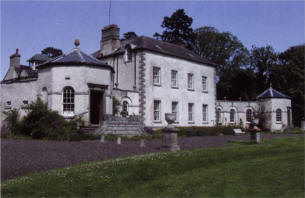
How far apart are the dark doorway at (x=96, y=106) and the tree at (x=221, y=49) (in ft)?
103

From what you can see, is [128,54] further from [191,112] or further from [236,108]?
[236,108]

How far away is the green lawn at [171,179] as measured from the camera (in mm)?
7152

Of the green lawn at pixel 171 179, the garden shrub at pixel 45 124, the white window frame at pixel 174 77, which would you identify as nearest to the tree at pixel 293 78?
the white window frame at pixel 174 77

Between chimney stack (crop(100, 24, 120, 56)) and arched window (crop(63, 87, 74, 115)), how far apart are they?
8.88 m

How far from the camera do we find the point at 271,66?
48438mm

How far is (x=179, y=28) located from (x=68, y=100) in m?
32.7

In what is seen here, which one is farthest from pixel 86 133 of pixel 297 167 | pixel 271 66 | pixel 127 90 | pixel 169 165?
pixel 271 66

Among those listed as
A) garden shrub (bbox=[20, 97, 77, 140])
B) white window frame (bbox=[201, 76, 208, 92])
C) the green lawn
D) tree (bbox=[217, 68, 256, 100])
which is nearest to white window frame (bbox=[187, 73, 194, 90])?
white window frame (bbox=[201, 76, 208, 92])

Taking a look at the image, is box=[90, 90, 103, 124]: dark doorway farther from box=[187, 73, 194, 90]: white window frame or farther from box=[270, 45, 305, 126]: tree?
box=[270, 45, 305, 126]: tree

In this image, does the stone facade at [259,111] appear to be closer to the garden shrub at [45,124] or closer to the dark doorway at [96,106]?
the dark doorway at [96,106]

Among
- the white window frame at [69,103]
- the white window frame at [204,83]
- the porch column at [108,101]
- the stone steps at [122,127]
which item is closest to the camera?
the stone steps at [122,127]

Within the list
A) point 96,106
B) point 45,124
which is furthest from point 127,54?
point 45,124

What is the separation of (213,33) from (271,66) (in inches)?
416

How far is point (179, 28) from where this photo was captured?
50438 millimetres
